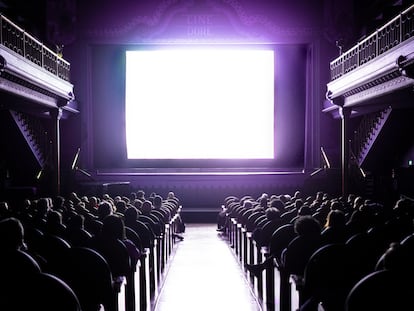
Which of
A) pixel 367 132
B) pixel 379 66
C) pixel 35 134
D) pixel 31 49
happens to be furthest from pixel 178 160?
pixel 379 66

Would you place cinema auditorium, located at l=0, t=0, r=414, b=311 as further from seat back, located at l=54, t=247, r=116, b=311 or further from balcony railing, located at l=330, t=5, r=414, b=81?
seat back, located at l=54, t=247, r=116, b=311

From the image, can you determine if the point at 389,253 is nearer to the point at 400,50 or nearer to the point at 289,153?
the point at 400,50

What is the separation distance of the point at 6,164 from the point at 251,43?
387 inches

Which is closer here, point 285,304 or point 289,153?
point 285,304

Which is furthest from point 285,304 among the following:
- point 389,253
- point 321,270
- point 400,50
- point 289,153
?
point 289,153

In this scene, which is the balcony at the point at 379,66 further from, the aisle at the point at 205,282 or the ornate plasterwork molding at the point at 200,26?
the aisle at the point at 205,282

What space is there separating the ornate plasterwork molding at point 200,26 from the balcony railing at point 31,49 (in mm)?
2541

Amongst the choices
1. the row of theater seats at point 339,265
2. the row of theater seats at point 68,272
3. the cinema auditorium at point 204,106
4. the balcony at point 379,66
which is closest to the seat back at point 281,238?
the row of theater seats at point 339,265

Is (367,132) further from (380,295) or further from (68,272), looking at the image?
(380,295)

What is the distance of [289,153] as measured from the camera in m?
21.4

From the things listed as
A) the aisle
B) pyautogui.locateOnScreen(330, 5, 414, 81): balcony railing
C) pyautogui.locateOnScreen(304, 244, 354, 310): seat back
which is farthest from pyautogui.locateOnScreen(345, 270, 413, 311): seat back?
pyautogui.locateOnScreen(330, 5, 414, 81): balcony railing

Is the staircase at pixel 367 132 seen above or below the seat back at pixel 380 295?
above

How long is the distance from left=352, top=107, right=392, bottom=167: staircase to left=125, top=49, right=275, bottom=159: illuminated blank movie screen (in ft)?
11.2

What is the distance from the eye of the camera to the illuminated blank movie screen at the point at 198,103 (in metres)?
20.9
